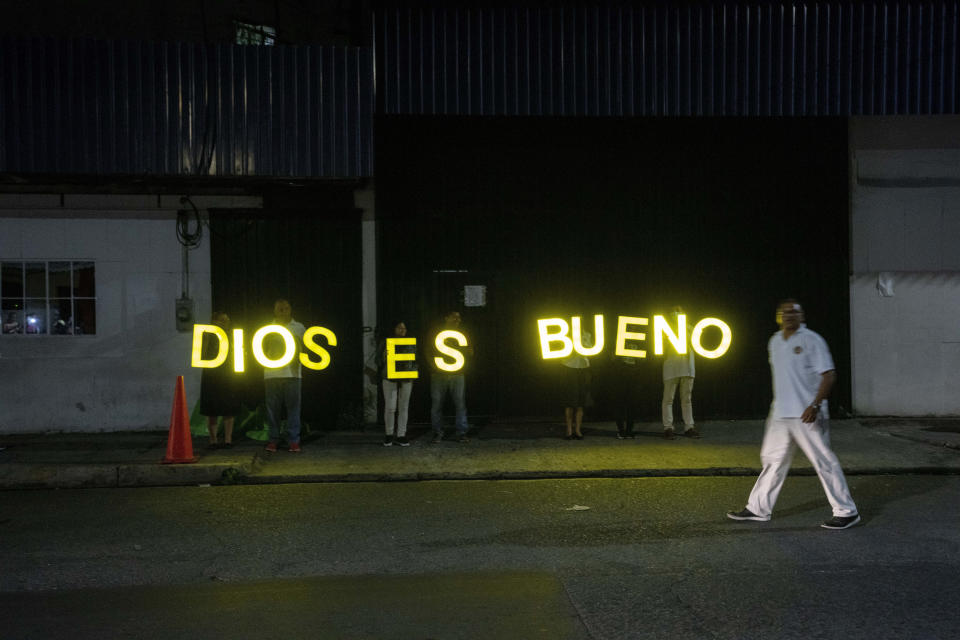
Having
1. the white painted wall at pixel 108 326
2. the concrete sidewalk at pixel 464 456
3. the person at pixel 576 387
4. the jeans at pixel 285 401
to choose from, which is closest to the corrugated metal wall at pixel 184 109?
the white painted wall at pixel 108 326

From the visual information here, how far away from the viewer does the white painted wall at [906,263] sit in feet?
47.4

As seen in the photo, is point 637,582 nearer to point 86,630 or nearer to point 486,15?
point 86,630

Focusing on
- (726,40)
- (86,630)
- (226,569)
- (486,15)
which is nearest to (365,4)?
(486,15)

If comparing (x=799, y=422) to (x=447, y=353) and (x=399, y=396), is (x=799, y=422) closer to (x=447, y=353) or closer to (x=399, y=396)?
(x=447, y=353)

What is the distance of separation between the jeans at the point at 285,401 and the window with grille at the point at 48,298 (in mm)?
3488

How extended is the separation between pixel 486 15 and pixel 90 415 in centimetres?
841

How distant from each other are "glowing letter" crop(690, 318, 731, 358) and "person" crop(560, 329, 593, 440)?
159 centimetres

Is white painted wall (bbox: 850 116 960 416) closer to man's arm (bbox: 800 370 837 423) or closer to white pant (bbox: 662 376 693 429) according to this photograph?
white pant (bbox: 662 376 693 429)

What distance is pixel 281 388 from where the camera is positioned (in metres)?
12.1

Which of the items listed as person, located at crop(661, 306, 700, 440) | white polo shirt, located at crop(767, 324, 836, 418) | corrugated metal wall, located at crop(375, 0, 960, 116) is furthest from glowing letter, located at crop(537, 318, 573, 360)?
white polo shirt, located at crop(767, 324, 836, 418)

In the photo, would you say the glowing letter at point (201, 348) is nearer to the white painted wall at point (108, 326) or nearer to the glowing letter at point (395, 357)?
the white painted wall at point (108, 326)

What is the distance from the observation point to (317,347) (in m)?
12.9

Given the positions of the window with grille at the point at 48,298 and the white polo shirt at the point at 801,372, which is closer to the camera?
the white polo shirt at the point at 801,372

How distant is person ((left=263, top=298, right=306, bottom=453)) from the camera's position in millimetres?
12023
